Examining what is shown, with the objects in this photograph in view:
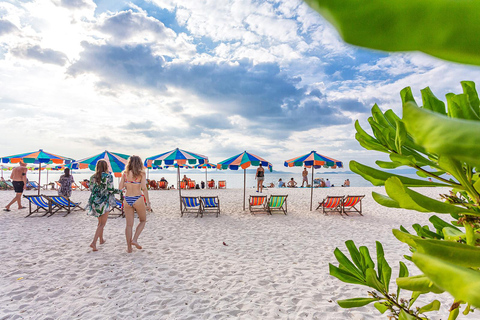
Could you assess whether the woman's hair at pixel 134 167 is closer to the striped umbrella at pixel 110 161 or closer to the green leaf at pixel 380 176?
the striped umbrella at pixel 110 161

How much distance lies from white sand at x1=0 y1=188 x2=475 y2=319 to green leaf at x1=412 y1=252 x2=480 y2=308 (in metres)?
3.73

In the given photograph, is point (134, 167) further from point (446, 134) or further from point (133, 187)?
point (446, 134)

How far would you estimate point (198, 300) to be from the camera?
3.81 m

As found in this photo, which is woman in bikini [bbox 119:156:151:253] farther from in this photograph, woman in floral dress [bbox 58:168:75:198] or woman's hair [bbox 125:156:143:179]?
woman in floral dress [bbox 58:168:75:198]

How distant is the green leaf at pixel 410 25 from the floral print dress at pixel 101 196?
6.14 meters

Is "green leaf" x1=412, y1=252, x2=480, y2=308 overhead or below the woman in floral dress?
overhead

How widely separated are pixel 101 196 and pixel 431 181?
20.4ft

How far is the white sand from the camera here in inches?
141

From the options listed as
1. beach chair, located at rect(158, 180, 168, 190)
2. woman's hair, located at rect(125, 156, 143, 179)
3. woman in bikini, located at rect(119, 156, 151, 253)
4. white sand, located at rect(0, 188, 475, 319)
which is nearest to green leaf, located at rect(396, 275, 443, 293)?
white sand, located at rect(0, 188, 475, 319)

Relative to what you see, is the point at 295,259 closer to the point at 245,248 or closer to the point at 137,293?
the point at 245,248

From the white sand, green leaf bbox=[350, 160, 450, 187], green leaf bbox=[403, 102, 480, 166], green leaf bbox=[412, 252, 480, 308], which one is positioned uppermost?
green leaf bbox=[403, 102, 480, 166]

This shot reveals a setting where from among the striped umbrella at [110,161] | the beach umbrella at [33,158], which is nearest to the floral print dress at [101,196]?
the striped umbrella at [110,161]

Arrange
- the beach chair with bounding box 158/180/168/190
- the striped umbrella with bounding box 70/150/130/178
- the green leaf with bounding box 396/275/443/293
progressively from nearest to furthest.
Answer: the green leaf with bounding box 396/275/443/293 → the striped umbrella with bounding box 70/150/130/178 → the beach chair with bounding box 158/180/168/190

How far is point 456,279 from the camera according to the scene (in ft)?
0.60
